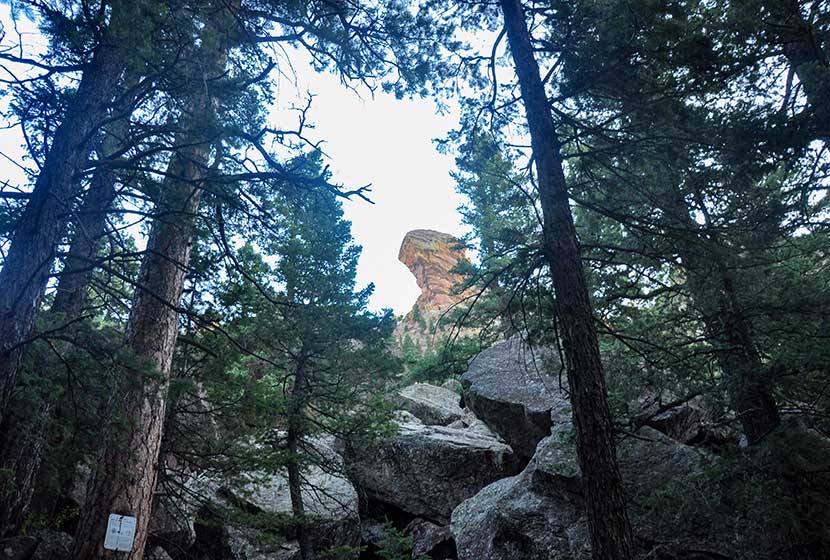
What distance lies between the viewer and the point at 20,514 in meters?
6.18

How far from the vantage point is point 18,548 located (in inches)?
238

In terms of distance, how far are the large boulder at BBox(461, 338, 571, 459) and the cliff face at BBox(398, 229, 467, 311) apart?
4207 cm

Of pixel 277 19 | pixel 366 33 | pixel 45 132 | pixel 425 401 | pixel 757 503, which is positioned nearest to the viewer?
pixel 45 132

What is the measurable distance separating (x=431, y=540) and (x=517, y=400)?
3689 millimetres

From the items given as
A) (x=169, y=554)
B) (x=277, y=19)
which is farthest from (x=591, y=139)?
(x=169, y=554)

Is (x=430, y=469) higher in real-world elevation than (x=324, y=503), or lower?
higher

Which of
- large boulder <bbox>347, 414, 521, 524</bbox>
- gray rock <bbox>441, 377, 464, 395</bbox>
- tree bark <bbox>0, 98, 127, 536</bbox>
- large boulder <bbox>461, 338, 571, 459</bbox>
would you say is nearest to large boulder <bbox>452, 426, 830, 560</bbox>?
large boulder <bbox>461, 338, 571, 459</bbox>

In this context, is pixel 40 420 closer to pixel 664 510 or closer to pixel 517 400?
pixel 664 510

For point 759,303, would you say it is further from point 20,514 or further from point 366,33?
point 20,514

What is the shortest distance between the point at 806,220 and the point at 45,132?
325 inches

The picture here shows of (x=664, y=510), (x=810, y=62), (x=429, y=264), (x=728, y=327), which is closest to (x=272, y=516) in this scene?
(x=664, y=510)

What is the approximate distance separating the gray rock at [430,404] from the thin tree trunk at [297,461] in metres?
6.09

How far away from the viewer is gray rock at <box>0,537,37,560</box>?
5851mm

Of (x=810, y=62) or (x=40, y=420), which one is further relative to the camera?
(x=810, y=62)
